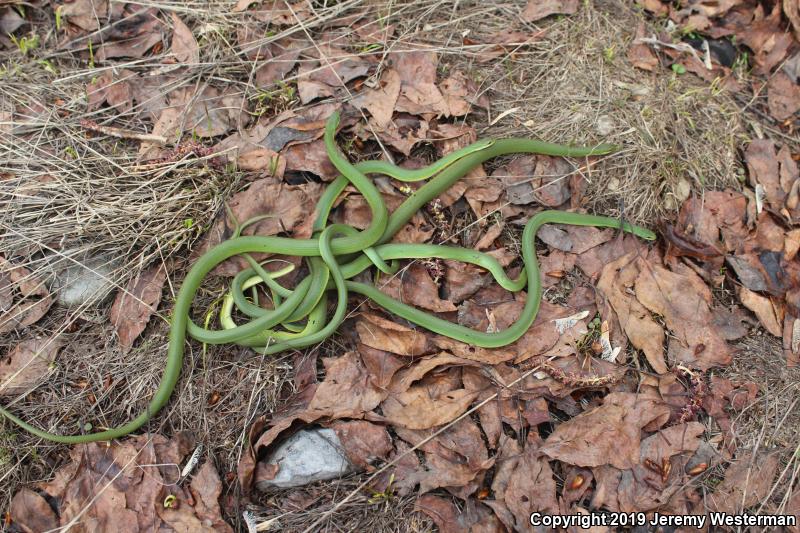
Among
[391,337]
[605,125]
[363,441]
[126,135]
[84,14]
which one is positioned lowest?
[363,441]

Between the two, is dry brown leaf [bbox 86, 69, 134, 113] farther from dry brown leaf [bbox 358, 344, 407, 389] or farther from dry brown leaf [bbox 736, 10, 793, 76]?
dry brown leaf [bbox 736, 10, 793, 76]

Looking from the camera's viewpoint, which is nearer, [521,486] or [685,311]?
[521,486]

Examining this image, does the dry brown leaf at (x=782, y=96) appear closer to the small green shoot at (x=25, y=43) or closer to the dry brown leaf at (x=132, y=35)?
the dry brown leaf at (x=132, y=35)

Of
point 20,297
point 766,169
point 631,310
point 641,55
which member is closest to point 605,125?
point 641,55

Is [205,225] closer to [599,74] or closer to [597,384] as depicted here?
[597,384]

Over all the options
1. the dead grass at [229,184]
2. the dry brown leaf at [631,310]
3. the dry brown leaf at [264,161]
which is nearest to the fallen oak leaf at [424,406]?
the dead grass at [229,184]

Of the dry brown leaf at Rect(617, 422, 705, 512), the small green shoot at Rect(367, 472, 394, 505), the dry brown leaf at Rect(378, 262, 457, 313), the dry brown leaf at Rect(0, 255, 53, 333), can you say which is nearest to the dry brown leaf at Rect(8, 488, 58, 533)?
the dry brown leaf at Rect(0, 255, 53, 333)

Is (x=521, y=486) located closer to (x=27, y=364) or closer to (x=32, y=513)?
(x=32, y=513)
